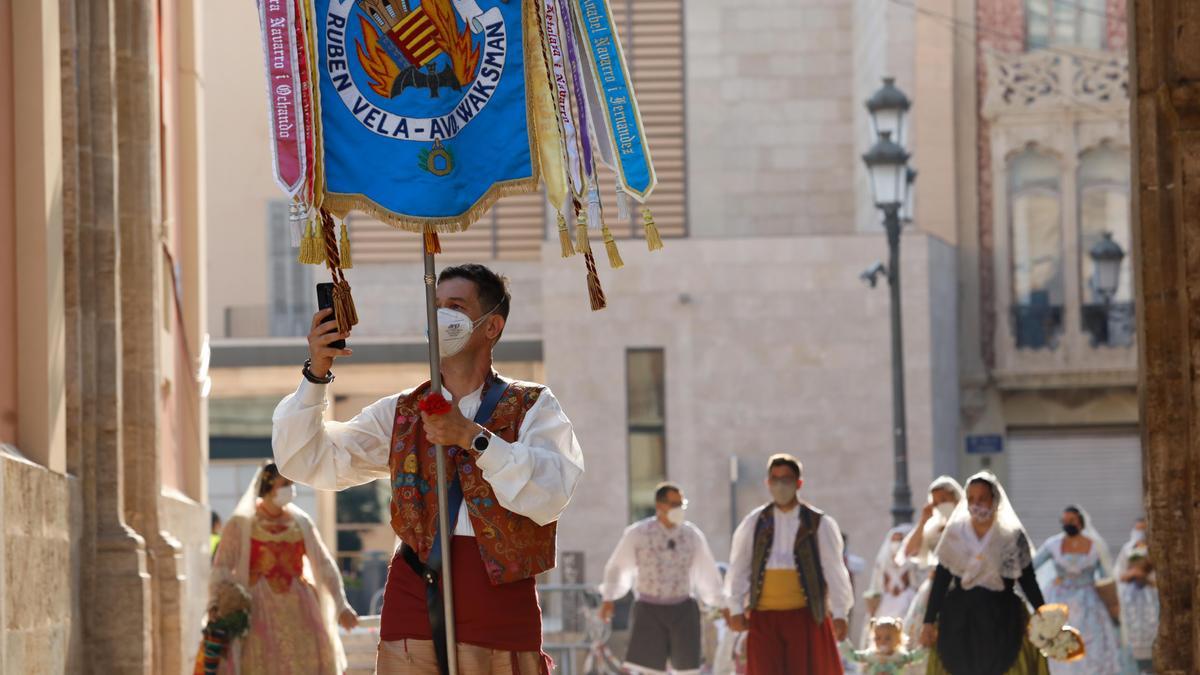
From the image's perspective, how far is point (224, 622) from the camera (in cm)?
1281

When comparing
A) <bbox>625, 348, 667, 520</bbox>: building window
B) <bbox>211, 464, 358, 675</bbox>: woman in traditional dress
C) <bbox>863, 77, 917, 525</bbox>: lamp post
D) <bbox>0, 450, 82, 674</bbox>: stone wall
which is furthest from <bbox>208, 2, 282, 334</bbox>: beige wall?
<bbox>0, 450, 82, 674</bbox>: stone wall

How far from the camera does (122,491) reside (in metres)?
13.1

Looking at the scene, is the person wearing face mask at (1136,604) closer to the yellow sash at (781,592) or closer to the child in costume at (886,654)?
the child in costume at (886,654)

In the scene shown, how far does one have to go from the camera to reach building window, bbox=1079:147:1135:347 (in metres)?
35.0

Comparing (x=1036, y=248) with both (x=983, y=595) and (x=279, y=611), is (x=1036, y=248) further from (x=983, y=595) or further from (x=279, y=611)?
(x=279, y=611)

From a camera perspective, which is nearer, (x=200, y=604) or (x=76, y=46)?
(x=76, y=46)

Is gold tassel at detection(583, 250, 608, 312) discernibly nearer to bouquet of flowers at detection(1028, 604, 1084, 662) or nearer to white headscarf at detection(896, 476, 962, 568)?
bouquet of flowers at detection(1028, 604, 1084, 662)

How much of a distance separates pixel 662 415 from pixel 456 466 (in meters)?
26.2

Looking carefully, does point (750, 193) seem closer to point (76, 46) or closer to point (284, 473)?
point (76, 46)

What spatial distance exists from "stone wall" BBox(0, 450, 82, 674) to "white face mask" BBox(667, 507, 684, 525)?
6.84 metres

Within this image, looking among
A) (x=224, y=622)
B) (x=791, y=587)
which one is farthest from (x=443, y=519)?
(x=791, y=587)

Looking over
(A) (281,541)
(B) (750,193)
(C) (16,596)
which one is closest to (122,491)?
(A) (281,541)

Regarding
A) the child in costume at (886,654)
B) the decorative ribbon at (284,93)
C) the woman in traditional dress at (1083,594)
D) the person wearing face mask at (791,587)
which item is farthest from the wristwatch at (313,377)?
the woman in traditional dress at (1083,594)

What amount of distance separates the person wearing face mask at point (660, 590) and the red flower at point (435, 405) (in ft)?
38.8
